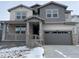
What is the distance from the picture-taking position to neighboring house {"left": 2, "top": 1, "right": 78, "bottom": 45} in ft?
76.2

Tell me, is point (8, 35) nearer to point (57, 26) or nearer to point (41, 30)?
point (41, 30)

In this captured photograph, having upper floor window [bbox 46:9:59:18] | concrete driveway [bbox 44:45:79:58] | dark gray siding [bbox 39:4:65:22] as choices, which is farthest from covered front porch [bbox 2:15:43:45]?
concrete driveway [bbox 44:45:79:58]

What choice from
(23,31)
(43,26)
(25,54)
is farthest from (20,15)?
(25,54)

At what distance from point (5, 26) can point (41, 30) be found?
5.93 meters

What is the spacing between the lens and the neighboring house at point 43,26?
2323 centimetres

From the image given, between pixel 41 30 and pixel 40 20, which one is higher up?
pixel 40 20

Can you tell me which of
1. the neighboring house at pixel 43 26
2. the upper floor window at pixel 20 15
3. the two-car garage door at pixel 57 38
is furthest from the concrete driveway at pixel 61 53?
the upper floor window at pixel 20 15

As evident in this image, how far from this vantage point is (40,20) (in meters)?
23.1

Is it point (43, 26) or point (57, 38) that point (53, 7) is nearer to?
point (43, 26)

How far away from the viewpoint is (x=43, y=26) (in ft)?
81.1

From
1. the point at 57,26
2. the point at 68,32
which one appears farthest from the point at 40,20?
the point at 68,32

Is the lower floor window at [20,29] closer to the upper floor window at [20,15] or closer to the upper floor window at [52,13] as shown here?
the upper floor window at [20,15]

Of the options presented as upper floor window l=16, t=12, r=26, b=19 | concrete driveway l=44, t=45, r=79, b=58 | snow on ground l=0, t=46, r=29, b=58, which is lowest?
snow on ground l=0, t=46, r=29, b=58

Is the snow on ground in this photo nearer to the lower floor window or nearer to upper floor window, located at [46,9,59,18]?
the lower floor window
